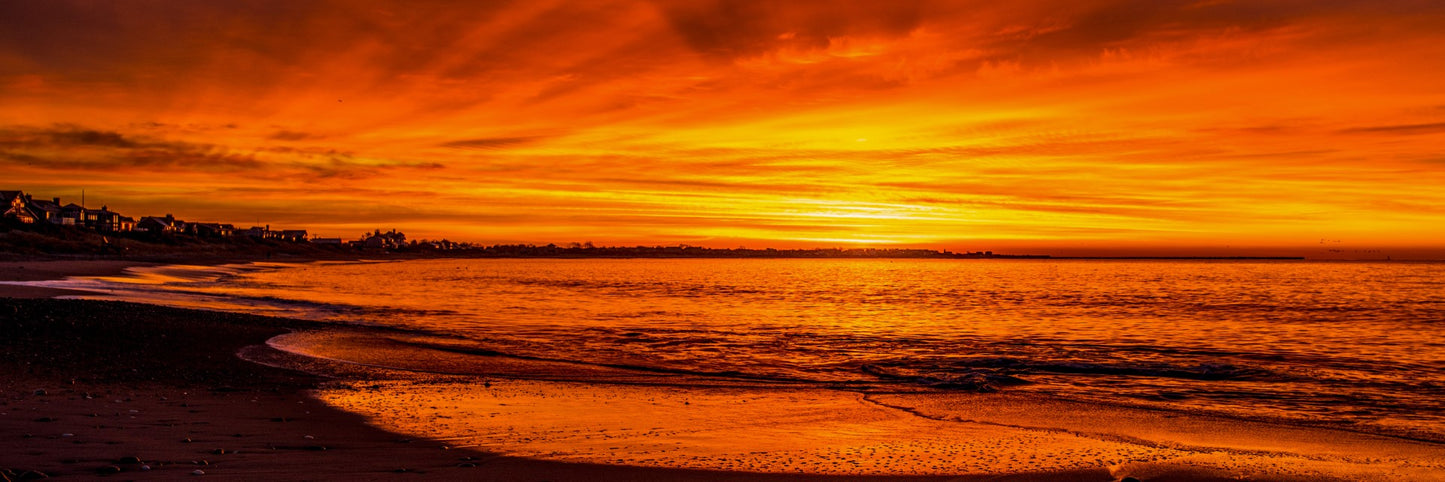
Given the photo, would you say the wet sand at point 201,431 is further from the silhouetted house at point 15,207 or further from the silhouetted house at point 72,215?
the silhouetted house at point 72,215

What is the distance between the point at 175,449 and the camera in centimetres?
1043

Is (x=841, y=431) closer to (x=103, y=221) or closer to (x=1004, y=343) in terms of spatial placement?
(x=1004, y=343)

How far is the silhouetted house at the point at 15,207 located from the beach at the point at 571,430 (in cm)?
16062

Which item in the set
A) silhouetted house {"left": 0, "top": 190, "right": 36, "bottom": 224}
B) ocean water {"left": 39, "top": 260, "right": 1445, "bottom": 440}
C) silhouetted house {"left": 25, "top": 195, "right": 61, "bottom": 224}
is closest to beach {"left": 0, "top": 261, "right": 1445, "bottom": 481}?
ocean water {"left": 39, "top": 260, "right": 1445, "bottom": 440}

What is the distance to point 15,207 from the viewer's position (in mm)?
151000

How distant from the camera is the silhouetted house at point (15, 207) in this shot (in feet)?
478

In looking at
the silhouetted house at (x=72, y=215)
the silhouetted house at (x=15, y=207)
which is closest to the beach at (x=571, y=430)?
the silhouetted house at (x=15, y=207)

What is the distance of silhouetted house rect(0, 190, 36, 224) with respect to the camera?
478 ft

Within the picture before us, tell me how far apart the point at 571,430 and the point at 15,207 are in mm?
182355

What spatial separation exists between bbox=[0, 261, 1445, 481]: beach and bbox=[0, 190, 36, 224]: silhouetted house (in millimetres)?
160616

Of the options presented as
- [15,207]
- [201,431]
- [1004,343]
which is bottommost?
[1004,343]

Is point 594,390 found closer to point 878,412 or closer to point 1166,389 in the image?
point 878,412

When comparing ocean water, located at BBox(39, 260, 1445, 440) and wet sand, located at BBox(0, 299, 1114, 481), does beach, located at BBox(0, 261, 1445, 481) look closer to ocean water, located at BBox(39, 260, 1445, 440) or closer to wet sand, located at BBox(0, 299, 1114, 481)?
→ wet sand, located at BBox(0, 299, 1114, 481)

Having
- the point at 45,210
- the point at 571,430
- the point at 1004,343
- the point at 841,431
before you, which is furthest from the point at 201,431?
the point at 45,210
